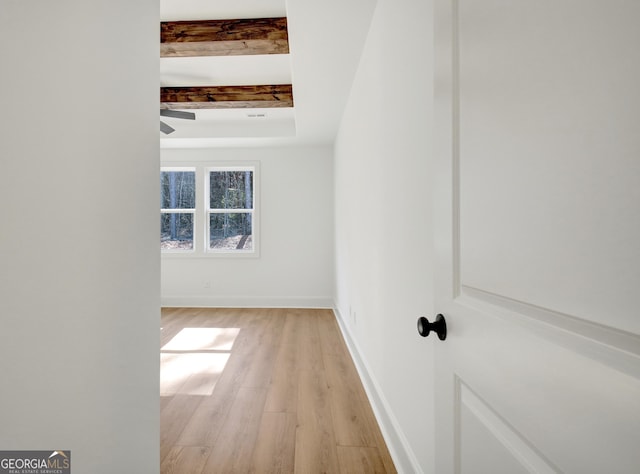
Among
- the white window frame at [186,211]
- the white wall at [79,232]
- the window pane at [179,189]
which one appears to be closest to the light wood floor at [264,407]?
the white wall at [79,232]

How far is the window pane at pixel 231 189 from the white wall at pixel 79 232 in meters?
4.68

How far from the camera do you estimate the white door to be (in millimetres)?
428

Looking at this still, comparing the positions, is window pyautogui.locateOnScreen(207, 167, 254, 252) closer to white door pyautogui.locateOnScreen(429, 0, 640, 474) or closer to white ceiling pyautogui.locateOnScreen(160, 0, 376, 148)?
white ceiling pyautogui.locateOnScreen(160, 0, 376, 148)

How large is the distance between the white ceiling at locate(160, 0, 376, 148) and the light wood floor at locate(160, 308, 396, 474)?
2482mm

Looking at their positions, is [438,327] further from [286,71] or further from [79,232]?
[286,71]

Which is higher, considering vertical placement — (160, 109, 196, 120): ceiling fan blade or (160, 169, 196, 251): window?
(160, 109, 196, 120): ceiling fan blade

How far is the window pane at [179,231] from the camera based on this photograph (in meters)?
5.89

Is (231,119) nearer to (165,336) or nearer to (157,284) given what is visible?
(165,336)

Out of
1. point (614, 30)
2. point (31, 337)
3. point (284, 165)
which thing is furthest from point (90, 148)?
point (284, 165)

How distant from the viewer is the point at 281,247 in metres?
5.77

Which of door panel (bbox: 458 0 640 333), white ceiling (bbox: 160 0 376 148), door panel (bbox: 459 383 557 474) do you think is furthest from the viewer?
white ceiling (bbox: 160 0 376 148)

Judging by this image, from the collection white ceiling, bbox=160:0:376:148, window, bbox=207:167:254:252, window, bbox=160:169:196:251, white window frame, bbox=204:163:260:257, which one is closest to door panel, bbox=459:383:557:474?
white ceiling, bbox=160:0:376:148

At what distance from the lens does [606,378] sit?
443 mm

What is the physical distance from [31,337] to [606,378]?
99 cm
